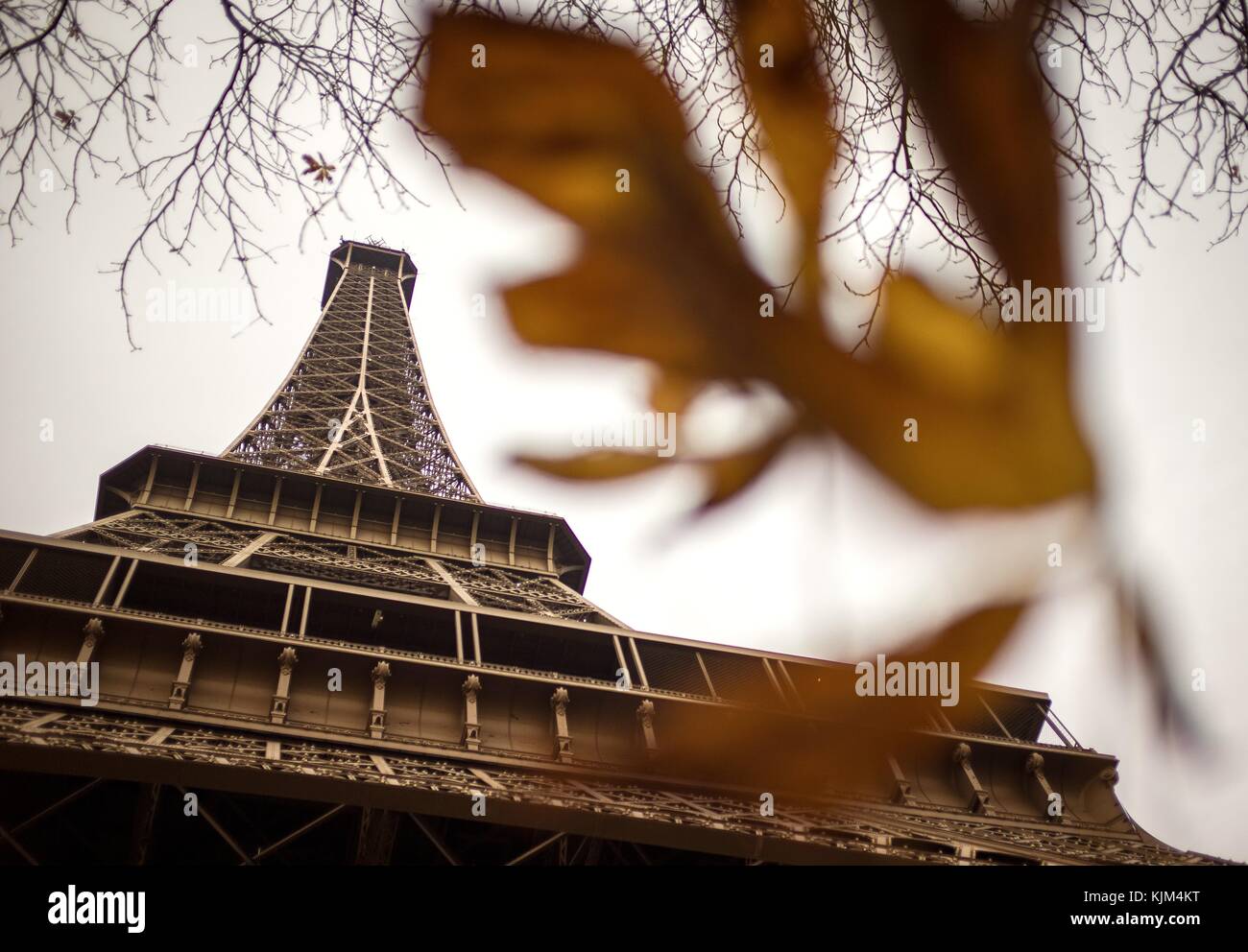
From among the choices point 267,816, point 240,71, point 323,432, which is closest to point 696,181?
point 240,71

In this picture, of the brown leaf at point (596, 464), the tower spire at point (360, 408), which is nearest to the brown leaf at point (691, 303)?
the brown leaf at point (596, 464)

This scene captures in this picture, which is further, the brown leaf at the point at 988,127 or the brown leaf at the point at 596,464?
the brown leaf at the point at 596,464

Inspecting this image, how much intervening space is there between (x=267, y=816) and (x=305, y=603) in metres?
5.80

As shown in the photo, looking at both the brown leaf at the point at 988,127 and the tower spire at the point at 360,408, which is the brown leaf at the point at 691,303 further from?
the tower spire at the point at 360,408

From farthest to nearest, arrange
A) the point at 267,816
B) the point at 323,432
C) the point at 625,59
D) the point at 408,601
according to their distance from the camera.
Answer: the point at 323,432, the point at 408,601, the point at 267,816, the point at 625,59

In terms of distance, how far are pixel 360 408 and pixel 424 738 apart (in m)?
30.1

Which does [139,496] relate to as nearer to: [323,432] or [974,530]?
[323,432]

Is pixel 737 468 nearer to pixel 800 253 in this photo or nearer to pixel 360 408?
pixel 800 253

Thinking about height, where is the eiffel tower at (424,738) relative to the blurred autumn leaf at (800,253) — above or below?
below

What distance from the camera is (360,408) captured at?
43.3m

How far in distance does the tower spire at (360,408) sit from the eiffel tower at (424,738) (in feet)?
34.3

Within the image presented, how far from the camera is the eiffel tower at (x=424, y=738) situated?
9812 mm

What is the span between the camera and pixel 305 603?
56.9 feet

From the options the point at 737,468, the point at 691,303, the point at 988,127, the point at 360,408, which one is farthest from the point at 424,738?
the point at 360,408
